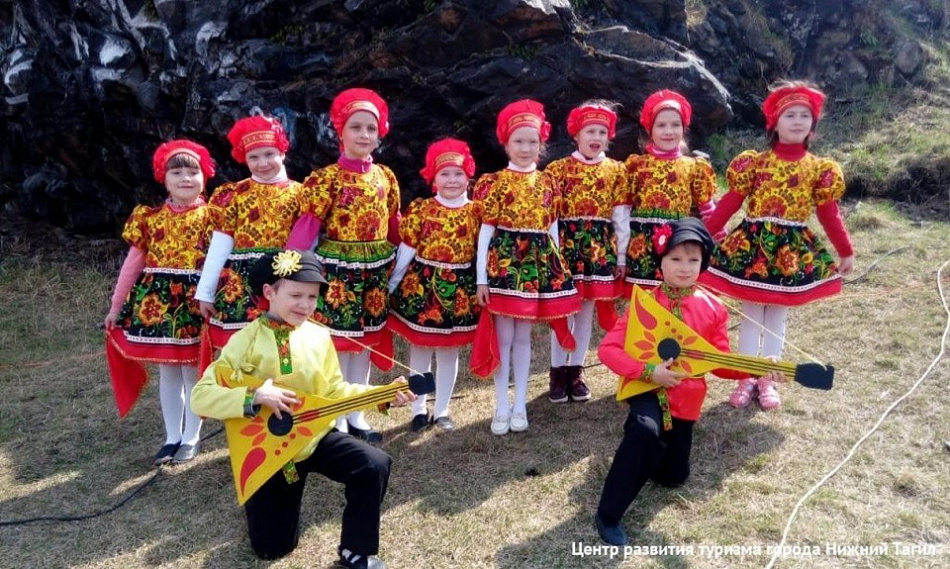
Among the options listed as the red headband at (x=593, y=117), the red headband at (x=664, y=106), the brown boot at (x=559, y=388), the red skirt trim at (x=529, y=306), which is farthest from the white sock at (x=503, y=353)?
the red headband at (x=664, y=106)

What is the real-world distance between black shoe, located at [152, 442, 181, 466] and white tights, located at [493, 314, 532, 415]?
1696 millimetres

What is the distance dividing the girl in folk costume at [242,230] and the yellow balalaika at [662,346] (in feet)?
5.73

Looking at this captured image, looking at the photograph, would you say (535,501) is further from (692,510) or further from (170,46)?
(170,46)

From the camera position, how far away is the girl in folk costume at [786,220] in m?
3.78

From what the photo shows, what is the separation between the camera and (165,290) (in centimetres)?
366

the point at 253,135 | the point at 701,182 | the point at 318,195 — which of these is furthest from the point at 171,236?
the point at 701,182

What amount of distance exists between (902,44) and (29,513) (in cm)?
983

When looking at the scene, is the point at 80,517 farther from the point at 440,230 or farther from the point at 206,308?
the point at 440,230

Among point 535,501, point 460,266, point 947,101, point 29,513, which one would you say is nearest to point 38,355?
point 29,513

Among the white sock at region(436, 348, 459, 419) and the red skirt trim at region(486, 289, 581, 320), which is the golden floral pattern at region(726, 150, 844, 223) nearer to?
the red skirt trim at region(486, 289, 581, 320)

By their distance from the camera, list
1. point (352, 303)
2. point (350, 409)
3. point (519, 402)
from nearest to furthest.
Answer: point (350, 409), point (352, 303), point (519, 402)

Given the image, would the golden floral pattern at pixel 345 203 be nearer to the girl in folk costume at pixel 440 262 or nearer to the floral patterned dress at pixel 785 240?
the girl in folk costume at pixel 440 262

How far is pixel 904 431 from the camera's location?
3.64 m

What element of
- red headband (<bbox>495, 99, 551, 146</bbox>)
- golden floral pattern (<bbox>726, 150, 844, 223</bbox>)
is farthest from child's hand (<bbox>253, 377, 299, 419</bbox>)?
golden floral pattern (<bbox>726, 150, 844, 223</bbox>)
